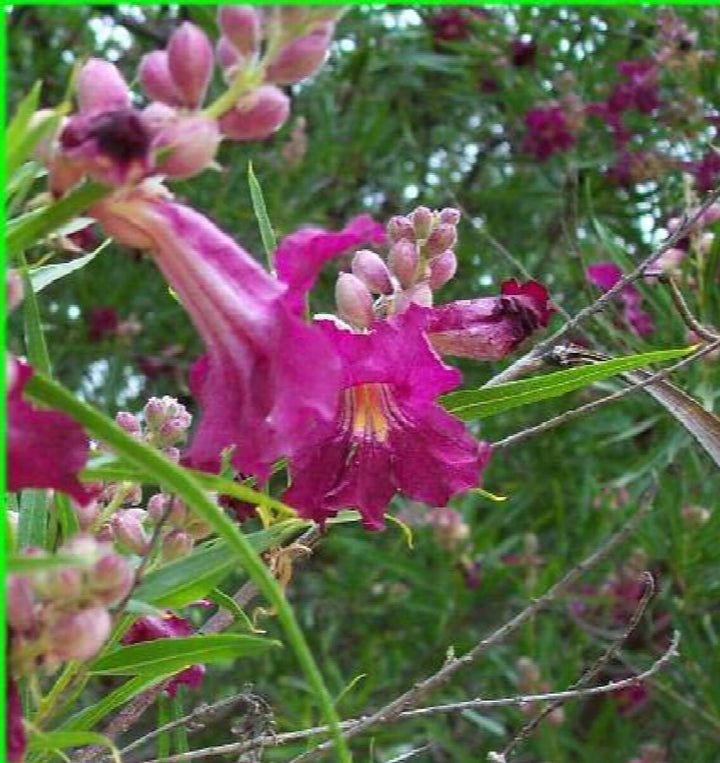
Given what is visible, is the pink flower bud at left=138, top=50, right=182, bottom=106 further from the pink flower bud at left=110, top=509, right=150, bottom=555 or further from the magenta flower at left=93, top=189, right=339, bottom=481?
the pink flower bud at left=110, top=509, right=150, bottom=555

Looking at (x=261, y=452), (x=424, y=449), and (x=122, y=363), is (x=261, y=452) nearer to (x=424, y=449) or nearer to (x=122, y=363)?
(x=424, y=449)

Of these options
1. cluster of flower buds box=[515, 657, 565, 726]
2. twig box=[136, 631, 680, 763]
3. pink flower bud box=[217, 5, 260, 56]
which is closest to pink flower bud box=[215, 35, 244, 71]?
pink flower bud box=[217, 5, 260, 56]

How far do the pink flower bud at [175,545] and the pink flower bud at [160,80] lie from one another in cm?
22

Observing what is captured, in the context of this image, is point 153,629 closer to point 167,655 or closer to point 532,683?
point 167,655

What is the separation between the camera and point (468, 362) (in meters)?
2.55

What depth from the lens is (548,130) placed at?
2682mm

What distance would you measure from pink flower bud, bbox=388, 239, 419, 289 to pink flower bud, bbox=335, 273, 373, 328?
34mm

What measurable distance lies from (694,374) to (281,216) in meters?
1.14

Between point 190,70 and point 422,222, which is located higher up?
point 190,70

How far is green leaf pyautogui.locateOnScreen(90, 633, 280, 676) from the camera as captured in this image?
626 mm

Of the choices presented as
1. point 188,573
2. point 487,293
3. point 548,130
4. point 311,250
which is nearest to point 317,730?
point 188,573

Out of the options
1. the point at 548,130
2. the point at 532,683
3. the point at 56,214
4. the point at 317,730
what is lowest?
the point at 532,683

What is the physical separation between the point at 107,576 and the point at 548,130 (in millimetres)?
2283

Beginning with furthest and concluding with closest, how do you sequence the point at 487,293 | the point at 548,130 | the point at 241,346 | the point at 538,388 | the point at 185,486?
the point at 548,130 → the point at 487,293 → the point at 538,388 → the point at 241,346 → the point at 185,486
